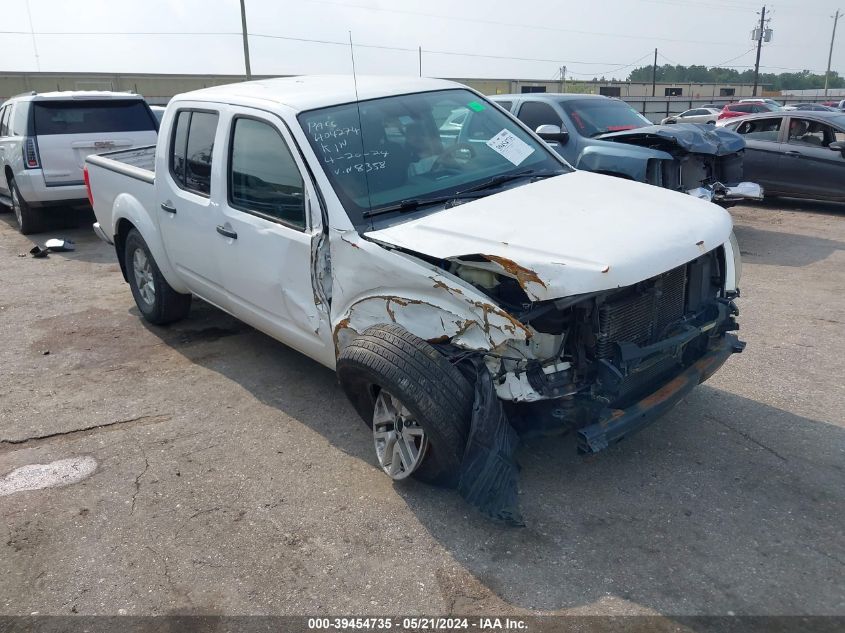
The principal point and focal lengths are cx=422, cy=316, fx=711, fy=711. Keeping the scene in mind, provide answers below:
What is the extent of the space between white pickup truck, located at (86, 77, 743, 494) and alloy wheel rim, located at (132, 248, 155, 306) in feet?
3.11

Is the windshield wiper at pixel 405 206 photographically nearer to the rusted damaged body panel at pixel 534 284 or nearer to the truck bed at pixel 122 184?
the rusted damaged body panel at pixel 534 284

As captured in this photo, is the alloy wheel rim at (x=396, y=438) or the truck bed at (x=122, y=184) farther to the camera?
the truck bed at (x=122, y=184)

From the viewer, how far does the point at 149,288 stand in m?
6.18

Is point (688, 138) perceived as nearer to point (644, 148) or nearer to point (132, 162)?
point (644, 148)

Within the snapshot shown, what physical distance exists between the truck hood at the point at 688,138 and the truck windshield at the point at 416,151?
3775 millimetres

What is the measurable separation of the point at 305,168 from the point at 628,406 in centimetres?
209

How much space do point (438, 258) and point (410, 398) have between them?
0.64 meters

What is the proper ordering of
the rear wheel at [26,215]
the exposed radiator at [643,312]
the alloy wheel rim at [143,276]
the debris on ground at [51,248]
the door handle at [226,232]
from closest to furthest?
the exposed radiator at [643,312], the door handle at [226,232], the alloy wheel rim at [143,276], the debris on ground at [51,248], the rear wheel at [26,215]

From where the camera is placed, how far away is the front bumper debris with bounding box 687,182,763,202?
819 centimetres

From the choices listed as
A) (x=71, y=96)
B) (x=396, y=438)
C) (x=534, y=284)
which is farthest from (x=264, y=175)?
(x=71, y=96)

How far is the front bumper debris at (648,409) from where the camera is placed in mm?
3119

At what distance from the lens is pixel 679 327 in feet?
11.9

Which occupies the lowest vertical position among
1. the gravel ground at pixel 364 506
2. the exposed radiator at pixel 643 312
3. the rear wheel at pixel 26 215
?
the gravel ground at pixel 364 506

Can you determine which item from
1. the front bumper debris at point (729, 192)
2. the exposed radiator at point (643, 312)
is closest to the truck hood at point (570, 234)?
the exposed radiator at point (643, 312)
